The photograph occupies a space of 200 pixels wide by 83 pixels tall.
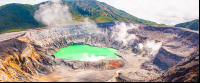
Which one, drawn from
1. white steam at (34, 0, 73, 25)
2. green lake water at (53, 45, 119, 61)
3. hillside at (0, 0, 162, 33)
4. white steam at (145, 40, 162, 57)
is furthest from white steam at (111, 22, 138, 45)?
white steam at (34, 0, 73, 25)

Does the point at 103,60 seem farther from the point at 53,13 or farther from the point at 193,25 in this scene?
the point at 53,13

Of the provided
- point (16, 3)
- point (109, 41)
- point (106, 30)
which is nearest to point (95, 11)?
point (106, 30)

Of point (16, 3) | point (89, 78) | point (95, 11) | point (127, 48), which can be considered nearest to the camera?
point (89, 78)

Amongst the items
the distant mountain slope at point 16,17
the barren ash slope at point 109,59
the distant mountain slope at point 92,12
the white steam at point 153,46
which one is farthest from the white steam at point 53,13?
the white steam at point 153,46

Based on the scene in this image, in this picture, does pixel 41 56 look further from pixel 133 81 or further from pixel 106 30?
pixel 106 30

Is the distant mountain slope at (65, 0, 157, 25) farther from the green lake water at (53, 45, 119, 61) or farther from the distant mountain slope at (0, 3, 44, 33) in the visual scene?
the green lake water at (53, 45, 119, 61)

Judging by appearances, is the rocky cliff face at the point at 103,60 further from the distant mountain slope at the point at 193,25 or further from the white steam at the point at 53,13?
the white steam at the point at 53,13
